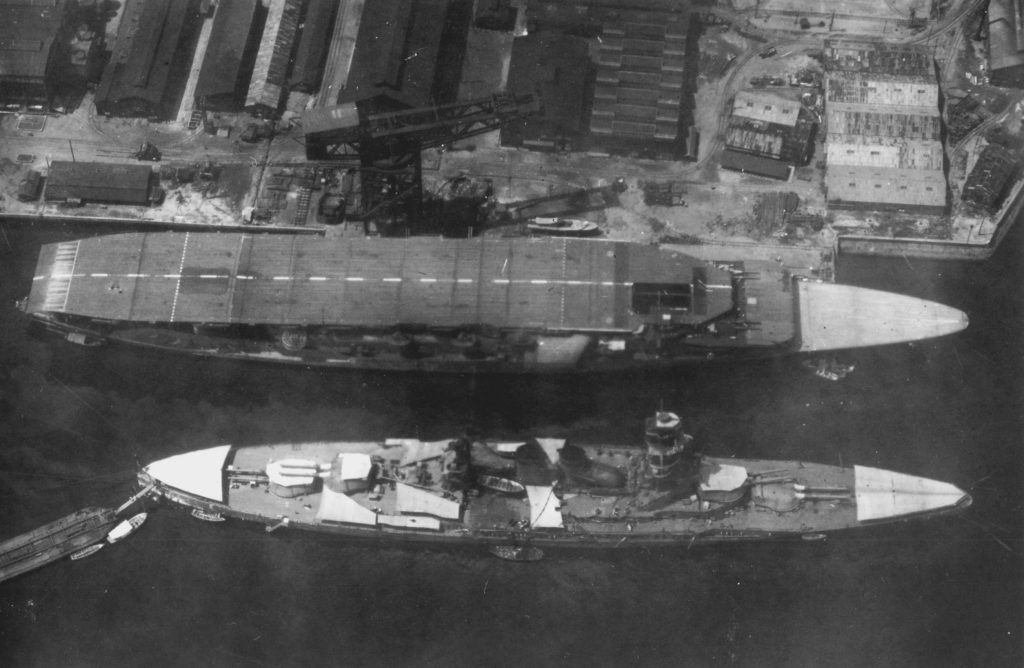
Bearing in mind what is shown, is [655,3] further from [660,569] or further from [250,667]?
[250,667]

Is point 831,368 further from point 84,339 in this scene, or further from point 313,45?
point 84,339

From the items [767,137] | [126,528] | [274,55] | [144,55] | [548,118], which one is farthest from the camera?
[144,55]

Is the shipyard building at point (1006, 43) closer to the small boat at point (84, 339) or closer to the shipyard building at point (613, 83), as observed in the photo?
the shipyard building at point (613, 83)

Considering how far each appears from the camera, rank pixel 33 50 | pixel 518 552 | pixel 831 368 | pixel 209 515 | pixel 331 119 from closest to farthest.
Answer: pixel 518 552
pixel 209 515
pixel 331 119
pixel 831 368
pixel 33 50

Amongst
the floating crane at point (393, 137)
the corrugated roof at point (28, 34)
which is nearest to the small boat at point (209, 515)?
the floating crane at point (393, 137)

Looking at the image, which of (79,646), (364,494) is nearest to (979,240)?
(364,494)

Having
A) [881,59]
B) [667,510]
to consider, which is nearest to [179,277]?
[667,510]
